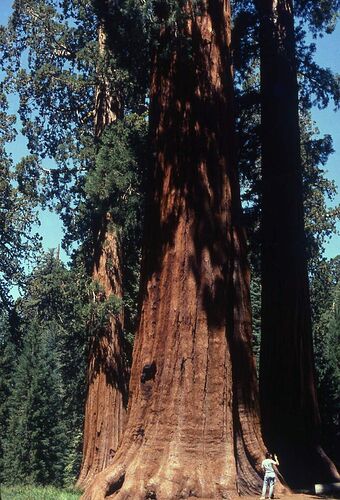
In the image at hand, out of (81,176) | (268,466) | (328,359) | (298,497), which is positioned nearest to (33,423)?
(328,359)

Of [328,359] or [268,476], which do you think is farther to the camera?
[328,359]

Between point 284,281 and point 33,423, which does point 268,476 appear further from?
point 33,423

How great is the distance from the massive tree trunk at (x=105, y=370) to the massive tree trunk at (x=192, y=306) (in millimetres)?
3985

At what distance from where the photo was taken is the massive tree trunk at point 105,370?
13.6 metres

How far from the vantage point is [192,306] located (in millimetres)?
8359

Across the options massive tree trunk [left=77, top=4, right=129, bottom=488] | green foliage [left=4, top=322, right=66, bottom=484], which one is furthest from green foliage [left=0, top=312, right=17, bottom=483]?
massive tree trunk [left=77, top=4, right=129, bottom=488]

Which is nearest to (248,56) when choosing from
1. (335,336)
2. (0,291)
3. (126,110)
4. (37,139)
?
(126,110)

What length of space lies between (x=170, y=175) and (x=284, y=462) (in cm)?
519

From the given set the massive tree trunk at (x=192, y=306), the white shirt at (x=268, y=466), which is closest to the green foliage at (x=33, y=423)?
the massive tree trunk at (x=192, y=306)

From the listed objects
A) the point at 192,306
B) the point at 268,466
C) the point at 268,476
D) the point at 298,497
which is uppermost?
the point at 192,306

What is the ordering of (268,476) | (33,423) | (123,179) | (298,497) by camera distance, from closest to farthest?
(268,476) → (298,497) → (123,179) → (33,423)

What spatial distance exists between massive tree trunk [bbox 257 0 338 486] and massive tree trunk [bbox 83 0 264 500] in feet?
8.00

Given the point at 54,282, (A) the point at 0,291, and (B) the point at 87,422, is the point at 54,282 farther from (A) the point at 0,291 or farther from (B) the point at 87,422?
(A) the point at 0,291

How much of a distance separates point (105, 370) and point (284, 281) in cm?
453
